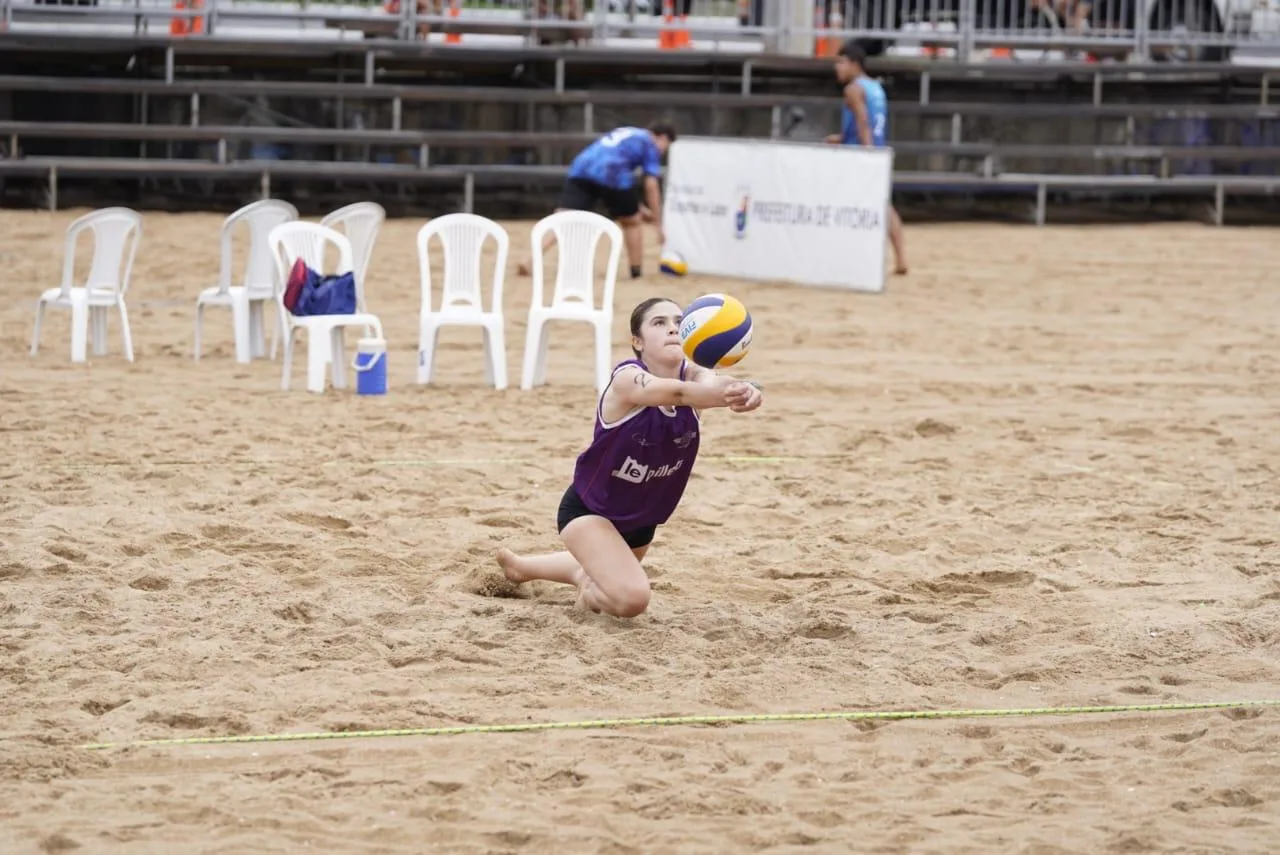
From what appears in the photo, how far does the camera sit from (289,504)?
7.42 metres

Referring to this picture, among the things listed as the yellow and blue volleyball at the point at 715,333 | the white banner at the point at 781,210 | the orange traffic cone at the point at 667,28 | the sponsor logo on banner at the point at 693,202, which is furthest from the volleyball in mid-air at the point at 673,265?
the yellow and blue volleyball at the point at 715,333

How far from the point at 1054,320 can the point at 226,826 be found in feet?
34.5

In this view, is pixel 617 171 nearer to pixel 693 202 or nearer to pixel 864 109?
pixel 693 202

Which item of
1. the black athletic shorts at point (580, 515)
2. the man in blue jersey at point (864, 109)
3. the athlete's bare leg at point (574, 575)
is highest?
the man in blue jersey at point (864, 109)

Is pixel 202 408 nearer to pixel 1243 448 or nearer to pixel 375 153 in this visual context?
pixel 1243 448

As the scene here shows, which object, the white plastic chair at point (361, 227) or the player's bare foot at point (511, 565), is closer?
A: the player's bare foot at point (511, 565)

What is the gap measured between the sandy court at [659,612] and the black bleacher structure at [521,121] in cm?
712

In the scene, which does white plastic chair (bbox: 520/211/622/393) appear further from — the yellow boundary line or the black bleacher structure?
the black bleacher structure

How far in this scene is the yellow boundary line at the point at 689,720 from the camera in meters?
4.62

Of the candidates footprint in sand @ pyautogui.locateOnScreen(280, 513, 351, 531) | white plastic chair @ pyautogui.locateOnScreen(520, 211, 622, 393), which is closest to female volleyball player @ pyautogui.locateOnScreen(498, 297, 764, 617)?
footprint in sand @ pyautogui.locateOnScreen(280, 513, 351, 531)

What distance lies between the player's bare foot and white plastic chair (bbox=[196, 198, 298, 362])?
17.5 ft

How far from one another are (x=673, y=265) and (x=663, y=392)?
10.3 m

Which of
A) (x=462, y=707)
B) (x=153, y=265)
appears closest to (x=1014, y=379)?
(x=462, y=707)

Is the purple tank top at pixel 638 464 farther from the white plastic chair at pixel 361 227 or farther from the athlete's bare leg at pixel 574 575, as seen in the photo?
the white plastic chair at pixel 361 227
